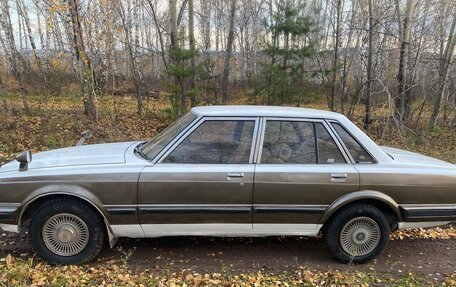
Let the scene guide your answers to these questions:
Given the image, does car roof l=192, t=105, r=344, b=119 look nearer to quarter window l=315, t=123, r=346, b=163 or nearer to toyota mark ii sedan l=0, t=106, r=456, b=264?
toyota mark ii sedan l=0, t=106, r=456, b=264

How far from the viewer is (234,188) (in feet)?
12.4

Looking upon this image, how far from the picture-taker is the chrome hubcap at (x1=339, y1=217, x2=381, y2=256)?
405 cm

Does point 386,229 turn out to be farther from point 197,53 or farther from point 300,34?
point 300,34

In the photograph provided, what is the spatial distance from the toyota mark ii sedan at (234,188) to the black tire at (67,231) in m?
→ 0.01

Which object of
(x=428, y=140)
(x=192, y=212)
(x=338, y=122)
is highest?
(x=338, y=122)

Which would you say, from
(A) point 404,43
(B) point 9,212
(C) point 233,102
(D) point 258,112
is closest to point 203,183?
(D) point 258,112

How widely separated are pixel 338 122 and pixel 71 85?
43.3ft

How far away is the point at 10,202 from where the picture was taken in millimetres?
3678

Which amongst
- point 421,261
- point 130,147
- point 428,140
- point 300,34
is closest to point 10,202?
point 130,147

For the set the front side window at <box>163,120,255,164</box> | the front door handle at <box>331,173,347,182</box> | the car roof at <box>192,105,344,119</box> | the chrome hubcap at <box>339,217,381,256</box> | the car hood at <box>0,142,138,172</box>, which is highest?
the car roof at <box>192,105,344,119</box>

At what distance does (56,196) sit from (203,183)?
4.90 ft

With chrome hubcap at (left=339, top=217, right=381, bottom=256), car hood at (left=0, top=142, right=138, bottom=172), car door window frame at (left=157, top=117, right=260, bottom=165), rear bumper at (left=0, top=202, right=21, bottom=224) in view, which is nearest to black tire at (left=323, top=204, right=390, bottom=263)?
chrome hubcap at (left=339, top=217, right=381, bottom=256)

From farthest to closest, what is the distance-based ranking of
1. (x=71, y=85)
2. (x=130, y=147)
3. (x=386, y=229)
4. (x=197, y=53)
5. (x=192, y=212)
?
1. (x=71, y=85)
2. (x=197, y=53)
3. (x=130, y=147)
4. (x=386, y=229)
5. (x=192, y=212)

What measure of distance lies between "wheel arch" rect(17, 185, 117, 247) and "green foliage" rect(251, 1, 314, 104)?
9503 mm
